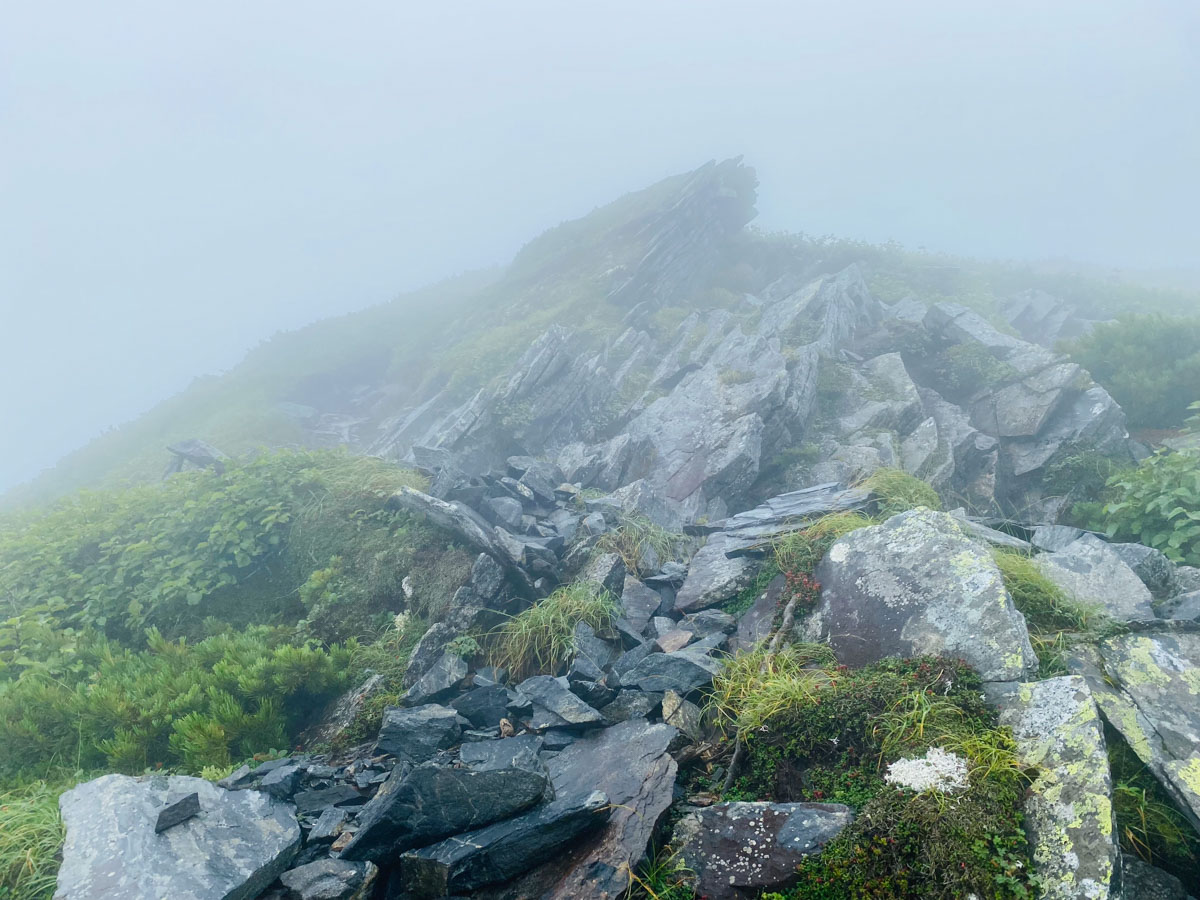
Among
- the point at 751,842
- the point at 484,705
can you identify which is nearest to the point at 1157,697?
the point at 751,842

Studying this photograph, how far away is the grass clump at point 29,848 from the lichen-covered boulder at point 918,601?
753 centimetres

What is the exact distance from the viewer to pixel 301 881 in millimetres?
4496

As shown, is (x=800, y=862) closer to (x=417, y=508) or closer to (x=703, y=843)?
(x=703, y=843)

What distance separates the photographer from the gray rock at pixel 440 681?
7.35m

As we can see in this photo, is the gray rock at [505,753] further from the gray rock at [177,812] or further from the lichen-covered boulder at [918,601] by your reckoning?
the lichen-covered boulder at [918,601]

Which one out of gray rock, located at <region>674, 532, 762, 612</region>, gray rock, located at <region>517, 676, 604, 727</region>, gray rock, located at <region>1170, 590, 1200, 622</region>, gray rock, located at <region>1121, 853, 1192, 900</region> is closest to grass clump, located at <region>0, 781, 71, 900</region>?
gray rock, located at <region>517, 676, 604, 727</region>

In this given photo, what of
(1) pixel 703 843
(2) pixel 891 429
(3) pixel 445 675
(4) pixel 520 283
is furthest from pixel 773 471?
(4) pixel 520 283

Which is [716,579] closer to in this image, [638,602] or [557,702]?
[638,602]

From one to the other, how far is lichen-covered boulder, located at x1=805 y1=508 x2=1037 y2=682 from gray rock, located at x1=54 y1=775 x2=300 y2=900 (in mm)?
5913

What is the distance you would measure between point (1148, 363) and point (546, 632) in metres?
19.4

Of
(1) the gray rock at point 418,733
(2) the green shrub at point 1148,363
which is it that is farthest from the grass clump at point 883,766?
(2) the green shrub at point 1148,363

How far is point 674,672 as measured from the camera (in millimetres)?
6859

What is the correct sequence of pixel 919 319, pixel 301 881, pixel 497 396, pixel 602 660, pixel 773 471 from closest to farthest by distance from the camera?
pixel 301 881 → pixel 602 660 → pixel 773 471 → pixel 497 396 → pixel 919 319

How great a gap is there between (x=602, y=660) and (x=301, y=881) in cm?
428
